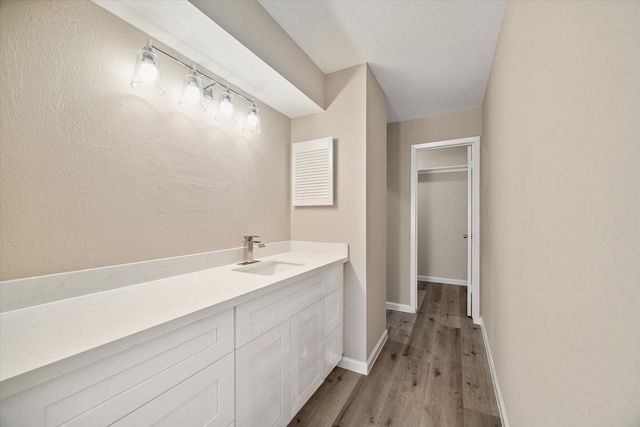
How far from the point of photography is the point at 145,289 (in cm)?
112

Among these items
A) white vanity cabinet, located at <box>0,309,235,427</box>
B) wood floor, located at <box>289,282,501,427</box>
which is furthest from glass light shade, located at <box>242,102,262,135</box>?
wood floor, located at <box>289,282,501,427</box>

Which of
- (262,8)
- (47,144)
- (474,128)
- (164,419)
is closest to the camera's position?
(164,419)

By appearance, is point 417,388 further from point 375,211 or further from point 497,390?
point 375,211

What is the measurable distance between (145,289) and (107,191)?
0.47 meters

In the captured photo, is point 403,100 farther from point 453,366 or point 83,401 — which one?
point 83,401

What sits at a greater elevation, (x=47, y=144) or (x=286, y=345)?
(x=47, y=144)

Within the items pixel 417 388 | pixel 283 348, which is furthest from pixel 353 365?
pixel 283 348

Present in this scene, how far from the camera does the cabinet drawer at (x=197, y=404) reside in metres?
0.75

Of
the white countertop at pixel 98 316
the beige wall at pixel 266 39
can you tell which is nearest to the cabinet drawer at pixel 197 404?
the white countertop at pixel 98 316

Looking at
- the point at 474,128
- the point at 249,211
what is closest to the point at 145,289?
the point at 249,211

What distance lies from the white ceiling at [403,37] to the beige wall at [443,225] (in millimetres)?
2291

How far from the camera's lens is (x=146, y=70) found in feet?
3.67

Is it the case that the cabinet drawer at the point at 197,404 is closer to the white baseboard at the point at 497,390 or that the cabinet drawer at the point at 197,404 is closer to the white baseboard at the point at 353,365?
the white baseboard at the point at 353,365

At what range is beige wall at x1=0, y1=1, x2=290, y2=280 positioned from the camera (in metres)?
0.87
